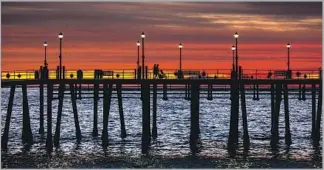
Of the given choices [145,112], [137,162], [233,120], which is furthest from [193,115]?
[137,162]

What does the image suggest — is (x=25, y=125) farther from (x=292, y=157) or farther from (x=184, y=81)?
(x=292, y=157)

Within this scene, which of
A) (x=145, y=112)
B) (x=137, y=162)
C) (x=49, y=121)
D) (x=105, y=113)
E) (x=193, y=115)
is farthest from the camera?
(x=193, y=115)

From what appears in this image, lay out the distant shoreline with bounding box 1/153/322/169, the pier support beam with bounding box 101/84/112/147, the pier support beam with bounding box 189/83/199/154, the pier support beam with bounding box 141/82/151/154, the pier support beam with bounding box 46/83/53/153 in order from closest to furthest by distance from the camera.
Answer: the distant shoreline with bounding box 1/153/322/169, the pier support beam with bounding box 46/83/53/153, the pier support beam with bounding box 141/82/151/154, the pier support beam with bounding box 101/84/112/147, the pier support beam with bounding box 189/83/199/154

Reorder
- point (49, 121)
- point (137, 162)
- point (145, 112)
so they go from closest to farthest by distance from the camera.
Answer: point (137, 162) → point (49, 121) → point (145, 112)

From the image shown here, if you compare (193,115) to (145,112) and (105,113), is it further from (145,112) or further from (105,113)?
(105,113)

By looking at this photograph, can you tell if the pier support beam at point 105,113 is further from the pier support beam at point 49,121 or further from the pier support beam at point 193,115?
the pier support beam at point 193,115

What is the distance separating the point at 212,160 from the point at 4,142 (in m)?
10.4

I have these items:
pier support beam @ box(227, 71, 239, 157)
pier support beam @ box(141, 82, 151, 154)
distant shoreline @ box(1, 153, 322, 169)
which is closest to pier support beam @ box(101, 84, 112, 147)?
pier support beam @ box(141, 82, 151, 154)

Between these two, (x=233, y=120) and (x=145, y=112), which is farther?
(x=233, y=120)

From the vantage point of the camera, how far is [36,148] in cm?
4103

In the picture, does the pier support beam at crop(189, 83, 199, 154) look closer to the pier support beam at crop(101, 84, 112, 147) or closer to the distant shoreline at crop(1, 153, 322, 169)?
the pier support beam at crop(101, 84, 112, 147)

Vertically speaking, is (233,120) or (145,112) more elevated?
(145,112)

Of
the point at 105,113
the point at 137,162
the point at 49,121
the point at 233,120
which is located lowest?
the point at 137,162

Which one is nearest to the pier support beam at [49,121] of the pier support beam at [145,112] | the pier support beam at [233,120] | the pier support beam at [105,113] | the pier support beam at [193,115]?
the pier support beam at [105,113]
